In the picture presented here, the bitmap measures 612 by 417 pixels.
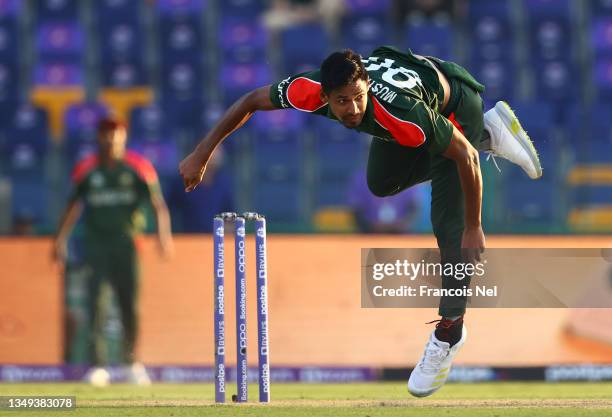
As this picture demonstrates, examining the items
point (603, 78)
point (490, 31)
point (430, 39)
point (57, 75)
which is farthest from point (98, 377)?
point (603, 78)

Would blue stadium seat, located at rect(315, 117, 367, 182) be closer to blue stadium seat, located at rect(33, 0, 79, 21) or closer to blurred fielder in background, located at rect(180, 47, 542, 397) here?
blue stadium seat, located at rect(33, 0, 79, 21)

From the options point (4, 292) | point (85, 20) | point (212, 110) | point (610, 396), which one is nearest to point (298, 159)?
point (212, 110)

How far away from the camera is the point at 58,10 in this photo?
15945 mm

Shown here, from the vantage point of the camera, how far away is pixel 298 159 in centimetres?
1465

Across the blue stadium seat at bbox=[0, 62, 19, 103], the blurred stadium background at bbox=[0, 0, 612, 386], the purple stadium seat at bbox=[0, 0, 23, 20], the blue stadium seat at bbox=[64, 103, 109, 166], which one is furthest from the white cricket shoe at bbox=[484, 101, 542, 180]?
the purple stadium seat at bbox=[0, 0, 23, 20]

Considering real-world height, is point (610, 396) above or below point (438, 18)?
below

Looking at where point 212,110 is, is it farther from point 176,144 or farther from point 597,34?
point 597,34

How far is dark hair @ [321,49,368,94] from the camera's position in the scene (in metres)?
5.66

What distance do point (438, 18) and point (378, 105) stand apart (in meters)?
10.3

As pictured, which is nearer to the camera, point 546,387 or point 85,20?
point 546,387

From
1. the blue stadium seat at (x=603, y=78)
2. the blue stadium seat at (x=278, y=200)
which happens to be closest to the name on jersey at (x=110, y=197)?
the blue stadium seat at (x=278, y=200)

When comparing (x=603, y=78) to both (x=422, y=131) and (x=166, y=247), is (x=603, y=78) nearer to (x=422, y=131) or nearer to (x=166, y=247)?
(x=166, y=247)

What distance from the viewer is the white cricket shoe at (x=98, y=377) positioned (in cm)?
956

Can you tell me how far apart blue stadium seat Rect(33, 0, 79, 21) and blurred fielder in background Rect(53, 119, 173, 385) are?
6.29 metres
